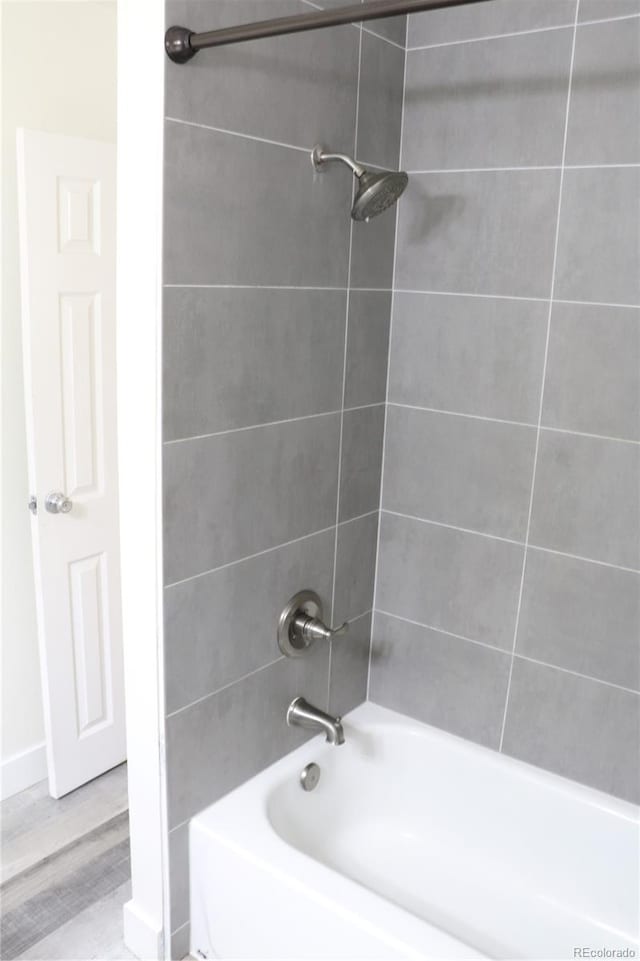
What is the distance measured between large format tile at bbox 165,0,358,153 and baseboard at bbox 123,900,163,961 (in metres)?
1.78

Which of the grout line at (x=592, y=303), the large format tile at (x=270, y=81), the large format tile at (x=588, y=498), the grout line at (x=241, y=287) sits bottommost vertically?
the large format tile at (x=588, y=498)

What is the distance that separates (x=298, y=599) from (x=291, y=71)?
122 cm

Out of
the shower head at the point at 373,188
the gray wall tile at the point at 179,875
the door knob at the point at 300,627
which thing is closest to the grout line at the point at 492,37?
the shower head at the point at 373,188

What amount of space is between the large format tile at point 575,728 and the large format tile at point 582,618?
0.04 m

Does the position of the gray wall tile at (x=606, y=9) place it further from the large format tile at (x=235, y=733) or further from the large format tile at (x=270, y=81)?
the large format tile at (x=235, y=733)

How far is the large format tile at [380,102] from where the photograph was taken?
1.93 meters

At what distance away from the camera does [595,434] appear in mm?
1904

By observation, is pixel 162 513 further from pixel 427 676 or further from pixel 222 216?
pixel 427 676

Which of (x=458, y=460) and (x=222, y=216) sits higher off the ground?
(x=222, y=216)

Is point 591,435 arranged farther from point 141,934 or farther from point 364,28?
point 141,934

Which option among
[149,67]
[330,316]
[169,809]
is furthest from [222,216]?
[169,809]

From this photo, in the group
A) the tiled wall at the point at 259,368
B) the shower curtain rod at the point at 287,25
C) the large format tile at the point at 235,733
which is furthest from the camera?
the large format tile at the point at 235,733

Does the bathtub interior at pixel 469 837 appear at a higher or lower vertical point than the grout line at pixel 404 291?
lower

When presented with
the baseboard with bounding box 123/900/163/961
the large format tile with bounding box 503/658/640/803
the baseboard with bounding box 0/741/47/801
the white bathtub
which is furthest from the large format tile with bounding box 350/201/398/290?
the baseboard with bounding box 0/741/47/801
